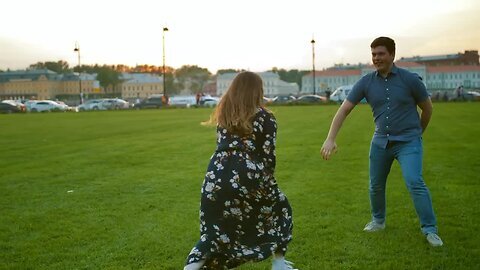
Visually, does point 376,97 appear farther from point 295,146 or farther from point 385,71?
point 295,146

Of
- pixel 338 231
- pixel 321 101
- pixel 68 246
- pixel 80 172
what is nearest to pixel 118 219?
pixel 68 246

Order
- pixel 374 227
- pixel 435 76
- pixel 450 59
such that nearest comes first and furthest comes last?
pixel 374 227, pixel 435 76, pixel 450 59

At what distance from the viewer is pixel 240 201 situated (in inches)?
174

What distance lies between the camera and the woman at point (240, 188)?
4.38 m

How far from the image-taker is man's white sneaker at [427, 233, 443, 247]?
5.56m

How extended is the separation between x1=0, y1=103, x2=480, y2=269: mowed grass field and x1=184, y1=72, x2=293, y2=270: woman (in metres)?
0.76

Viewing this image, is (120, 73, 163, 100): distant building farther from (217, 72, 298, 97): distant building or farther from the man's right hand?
the man's right hand

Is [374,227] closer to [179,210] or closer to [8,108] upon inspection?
[179,210]

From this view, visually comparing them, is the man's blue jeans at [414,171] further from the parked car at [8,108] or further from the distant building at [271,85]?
the distant building at [271,85]

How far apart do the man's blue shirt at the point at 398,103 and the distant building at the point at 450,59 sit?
162 m

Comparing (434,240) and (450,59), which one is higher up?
(450,59)

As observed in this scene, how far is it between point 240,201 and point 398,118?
2230mm

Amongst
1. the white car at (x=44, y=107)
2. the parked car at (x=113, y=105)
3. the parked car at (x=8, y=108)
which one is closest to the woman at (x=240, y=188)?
the parked car at (x=8, y=108)

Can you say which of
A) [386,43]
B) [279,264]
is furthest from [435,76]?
[279,264]
